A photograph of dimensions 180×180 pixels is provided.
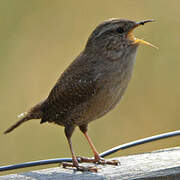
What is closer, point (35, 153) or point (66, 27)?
point (35, 153)

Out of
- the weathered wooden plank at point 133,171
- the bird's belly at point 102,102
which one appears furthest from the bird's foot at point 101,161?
the bird's belly at point 102,102

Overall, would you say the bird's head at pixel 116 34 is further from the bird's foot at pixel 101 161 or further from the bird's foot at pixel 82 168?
the bird's foot at pixel 82 168

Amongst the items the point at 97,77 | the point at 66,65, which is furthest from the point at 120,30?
the point at 66,65

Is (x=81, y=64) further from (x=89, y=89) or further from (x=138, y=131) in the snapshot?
(x=138, y=131)

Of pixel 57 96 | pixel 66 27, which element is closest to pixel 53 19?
pixel 66 27

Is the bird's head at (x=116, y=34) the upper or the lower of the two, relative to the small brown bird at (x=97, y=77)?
upper

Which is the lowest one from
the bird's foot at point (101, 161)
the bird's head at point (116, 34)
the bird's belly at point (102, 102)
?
the bird's foot at point (101, 161)

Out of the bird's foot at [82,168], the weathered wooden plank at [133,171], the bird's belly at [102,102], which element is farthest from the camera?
the bird's belly at [102,102]
